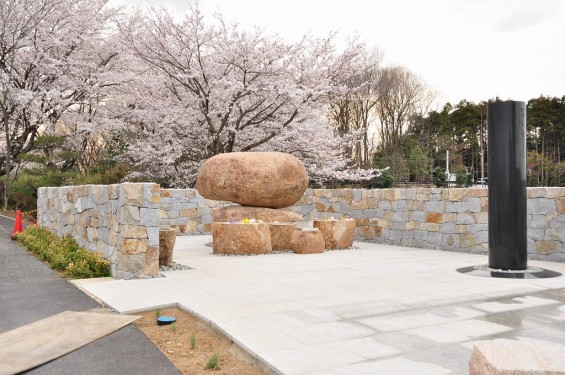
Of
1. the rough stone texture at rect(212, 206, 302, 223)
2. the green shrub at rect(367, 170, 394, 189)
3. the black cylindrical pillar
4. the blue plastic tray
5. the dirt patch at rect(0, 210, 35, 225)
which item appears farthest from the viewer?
the green shrub at rect(367, 170, 394, 189)

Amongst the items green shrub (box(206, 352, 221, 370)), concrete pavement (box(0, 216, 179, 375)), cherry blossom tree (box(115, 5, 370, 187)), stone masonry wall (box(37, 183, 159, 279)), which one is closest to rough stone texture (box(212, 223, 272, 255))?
stone masonry wall (box(37, 183, 159, 279))

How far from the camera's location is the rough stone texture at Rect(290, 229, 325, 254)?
29.8 ft

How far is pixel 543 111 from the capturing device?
33438 millimetres

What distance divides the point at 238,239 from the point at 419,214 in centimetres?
386

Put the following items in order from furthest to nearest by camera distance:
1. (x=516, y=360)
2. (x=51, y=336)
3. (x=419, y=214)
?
(x=419, y=214)
(x=51, y=336)
(x=516, y=360)

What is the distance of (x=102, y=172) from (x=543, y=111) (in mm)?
29939

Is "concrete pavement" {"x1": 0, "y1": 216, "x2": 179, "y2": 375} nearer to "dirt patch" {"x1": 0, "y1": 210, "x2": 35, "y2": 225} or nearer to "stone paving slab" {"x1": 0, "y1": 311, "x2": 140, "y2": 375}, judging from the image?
"stone paving slab" {"x1": 0, "y1": 311, "x2": 140, "y2": 375}

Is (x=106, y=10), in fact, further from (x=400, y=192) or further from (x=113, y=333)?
(x=113, y=333)

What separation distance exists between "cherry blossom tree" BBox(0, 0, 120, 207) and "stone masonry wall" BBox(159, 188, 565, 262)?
7.46 metres

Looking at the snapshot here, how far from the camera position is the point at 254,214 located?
1008 centimetres

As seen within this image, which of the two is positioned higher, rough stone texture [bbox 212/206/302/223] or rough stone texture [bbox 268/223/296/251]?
rough stone texture [bbox 212/206/302/223]

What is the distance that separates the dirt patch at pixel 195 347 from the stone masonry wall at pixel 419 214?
245 inches

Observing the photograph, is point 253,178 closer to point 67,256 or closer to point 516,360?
point 67,256

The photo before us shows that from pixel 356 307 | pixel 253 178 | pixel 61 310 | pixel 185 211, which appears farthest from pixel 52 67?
pixel 356 307
